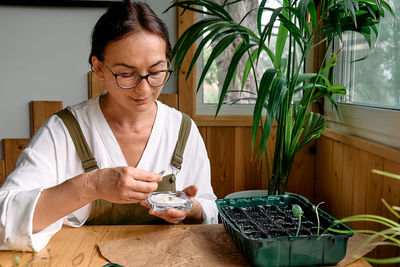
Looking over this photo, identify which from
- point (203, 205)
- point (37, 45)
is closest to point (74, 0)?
point (37, 45)

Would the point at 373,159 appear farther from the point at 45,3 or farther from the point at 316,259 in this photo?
the point at 45,3

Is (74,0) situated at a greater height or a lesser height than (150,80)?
greater

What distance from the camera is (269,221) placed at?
3.40 ft

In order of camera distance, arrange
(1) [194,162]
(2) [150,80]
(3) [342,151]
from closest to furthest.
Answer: (2) [150,80] < (1) [194,162] < (3) [342,151]

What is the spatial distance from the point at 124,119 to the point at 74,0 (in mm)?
1082

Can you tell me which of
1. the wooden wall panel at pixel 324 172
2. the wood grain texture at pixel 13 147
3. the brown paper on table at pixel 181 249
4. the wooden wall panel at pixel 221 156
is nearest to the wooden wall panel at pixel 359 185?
the wooden wall panel at pixel 324 172

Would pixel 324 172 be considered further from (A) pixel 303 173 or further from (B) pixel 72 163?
(B) pixel 72 163

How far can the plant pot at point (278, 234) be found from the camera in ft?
2.87

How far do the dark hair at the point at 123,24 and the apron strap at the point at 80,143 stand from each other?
0.26 metres

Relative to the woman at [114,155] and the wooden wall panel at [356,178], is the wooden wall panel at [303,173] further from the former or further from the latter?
the woman at [114,155]

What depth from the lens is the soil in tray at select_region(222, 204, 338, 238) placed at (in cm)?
96

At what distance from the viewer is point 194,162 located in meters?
1.62

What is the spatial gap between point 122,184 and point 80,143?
0.44 meters

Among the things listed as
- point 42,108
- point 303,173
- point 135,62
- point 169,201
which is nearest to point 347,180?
point 303,173
